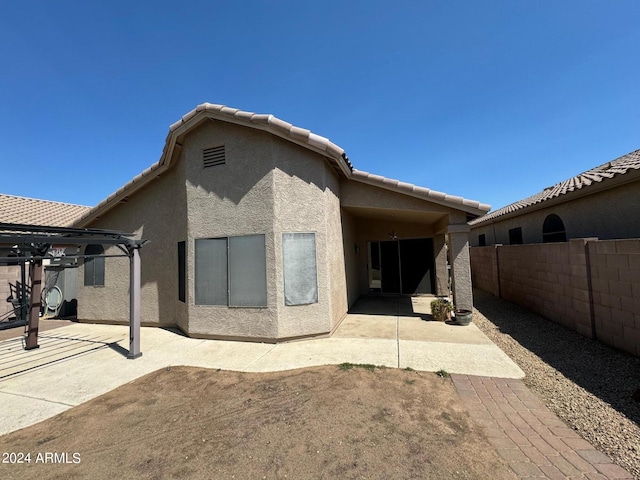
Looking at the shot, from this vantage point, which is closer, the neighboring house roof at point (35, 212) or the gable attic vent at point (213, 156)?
the gable attic vent at point (213, 156)

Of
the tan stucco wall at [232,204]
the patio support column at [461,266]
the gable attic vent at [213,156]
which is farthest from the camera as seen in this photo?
the patio support column at [461,266]

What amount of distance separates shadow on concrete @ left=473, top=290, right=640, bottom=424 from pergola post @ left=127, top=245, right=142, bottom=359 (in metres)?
9.04

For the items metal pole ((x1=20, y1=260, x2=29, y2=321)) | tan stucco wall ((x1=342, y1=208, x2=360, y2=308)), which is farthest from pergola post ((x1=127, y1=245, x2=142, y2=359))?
tan stucco wall ((x1=342, y1=208, x2=360, y2=308))

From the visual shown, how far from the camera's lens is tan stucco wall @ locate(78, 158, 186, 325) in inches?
366

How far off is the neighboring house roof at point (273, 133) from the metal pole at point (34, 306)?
3.09 meters

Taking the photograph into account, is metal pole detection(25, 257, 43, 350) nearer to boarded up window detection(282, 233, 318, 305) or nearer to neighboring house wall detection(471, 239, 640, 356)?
boarded up window detection(282, 233, 318, 305)

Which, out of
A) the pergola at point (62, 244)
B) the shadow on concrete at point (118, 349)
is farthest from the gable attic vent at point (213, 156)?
the shadow on concrete at point (118, 349)

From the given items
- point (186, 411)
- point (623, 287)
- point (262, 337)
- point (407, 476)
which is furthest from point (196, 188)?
point (623, 287)

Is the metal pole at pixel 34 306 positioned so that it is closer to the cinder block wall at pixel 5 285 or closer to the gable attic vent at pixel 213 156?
the gable attic vent at pixel 213 156

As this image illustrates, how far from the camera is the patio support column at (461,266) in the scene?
8750mm

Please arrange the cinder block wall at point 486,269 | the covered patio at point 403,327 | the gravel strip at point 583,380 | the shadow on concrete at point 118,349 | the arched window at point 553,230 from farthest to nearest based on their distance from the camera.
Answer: the cinder block wall at point 486,269
the arched window at point 553,230
the covered patio at point 403,327
the shadow on concrete at point 118,349
the gravel strip at point 583,380

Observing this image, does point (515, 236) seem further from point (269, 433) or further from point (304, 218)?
point (269, 433)

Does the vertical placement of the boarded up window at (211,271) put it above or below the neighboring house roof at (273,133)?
below

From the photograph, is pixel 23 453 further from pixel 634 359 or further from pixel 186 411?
pixel 634 359
